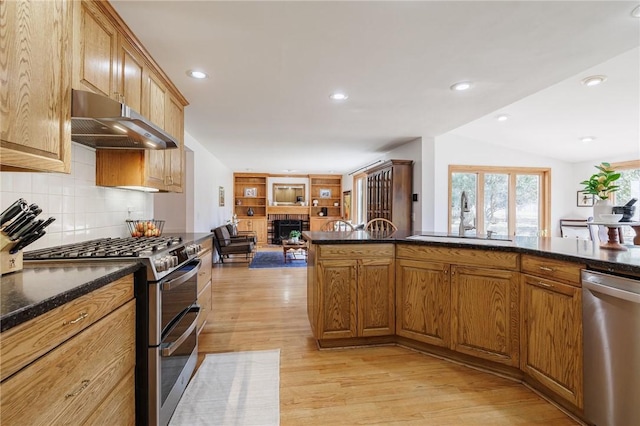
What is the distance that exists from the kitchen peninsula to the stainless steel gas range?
112 cm

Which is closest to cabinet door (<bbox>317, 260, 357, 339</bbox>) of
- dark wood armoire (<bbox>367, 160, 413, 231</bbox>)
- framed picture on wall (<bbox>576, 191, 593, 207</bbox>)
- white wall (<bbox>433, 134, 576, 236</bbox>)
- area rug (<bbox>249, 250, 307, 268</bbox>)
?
dark wood armoire (<bbox>367, 160, 413, 231</bbox>)

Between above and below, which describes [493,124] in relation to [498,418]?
above

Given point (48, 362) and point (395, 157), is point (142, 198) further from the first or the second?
point (395, 157)

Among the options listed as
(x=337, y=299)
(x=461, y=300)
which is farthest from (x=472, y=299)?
(x=337, y=299)

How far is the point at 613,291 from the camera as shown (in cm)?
145

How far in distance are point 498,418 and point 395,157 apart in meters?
4.61

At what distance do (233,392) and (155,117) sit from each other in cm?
218

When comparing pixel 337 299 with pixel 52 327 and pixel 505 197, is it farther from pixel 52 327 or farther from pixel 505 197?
pixel 505 197

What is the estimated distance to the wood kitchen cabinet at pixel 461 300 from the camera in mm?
2062

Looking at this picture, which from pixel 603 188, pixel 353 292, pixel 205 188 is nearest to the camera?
pixel 603 188

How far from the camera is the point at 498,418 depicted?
1703mm

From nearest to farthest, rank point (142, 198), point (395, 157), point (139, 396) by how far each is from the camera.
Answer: point (139, 396) → point (142, 198) → point (395, 157)

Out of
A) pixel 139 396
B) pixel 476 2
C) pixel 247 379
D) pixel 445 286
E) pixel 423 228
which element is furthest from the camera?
pixel 423 228

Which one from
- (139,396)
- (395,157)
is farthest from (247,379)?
(395,157)
